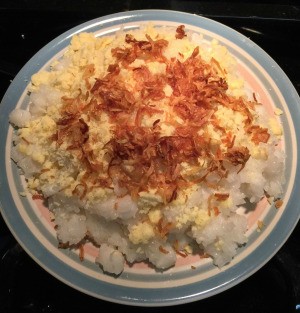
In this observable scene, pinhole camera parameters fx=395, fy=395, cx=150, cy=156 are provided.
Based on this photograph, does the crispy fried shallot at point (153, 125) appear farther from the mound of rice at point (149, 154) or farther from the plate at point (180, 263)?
the plate at point (180, 263)

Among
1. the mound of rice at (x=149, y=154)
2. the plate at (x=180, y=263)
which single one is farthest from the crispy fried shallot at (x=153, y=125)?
the plate at (x=180, y=263)

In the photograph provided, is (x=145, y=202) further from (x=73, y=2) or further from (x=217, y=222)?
(x=73, y=2)

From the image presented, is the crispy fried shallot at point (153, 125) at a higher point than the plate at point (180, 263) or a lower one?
higher

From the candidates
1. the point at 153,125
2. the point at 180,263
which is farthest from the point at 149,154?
the point at 180,263

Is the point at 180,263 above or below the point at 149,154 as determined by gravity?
below

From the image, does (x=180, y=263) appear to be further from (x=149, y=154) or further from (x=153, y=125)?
(x=153, y=125)
